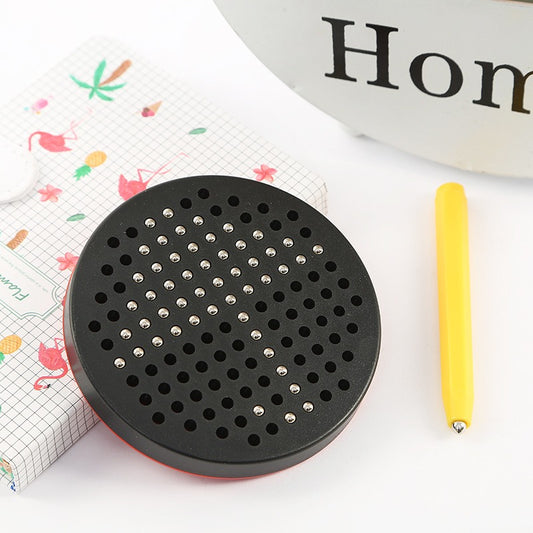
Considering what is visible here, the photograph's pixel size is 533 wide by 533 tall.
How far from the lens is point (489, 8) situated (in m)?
0.57

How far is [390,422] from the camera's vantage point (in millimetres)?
577

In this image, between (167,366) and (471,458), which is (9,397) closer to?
(167,366)

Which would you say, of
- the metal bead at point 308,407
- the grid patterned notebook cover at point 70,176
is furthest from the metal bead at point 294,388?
the grid patterned notebook cover at point 70,176

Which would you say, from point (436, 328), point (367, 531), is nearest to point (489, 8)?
point (436, 328)

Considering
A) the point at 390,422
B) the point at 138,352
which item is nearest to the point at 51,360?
the point at 138,352

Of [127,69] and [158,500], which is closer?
[158,500]

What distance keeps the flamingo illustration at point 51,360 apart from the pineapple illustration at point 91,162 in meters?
0.12

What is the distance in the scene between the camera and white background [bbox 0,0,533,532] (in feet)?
1.78

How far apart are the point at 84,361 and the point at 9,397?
0.06m

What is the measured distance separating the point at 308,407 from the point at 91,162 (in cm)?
23

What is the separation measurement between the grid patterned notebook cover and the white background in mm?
31

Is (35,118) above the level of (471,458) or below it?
above

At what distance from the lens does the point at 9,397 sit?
1.82ft

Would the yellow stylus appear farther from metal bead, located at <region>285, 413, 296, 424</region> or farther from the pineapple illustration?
the pineapple illustration
